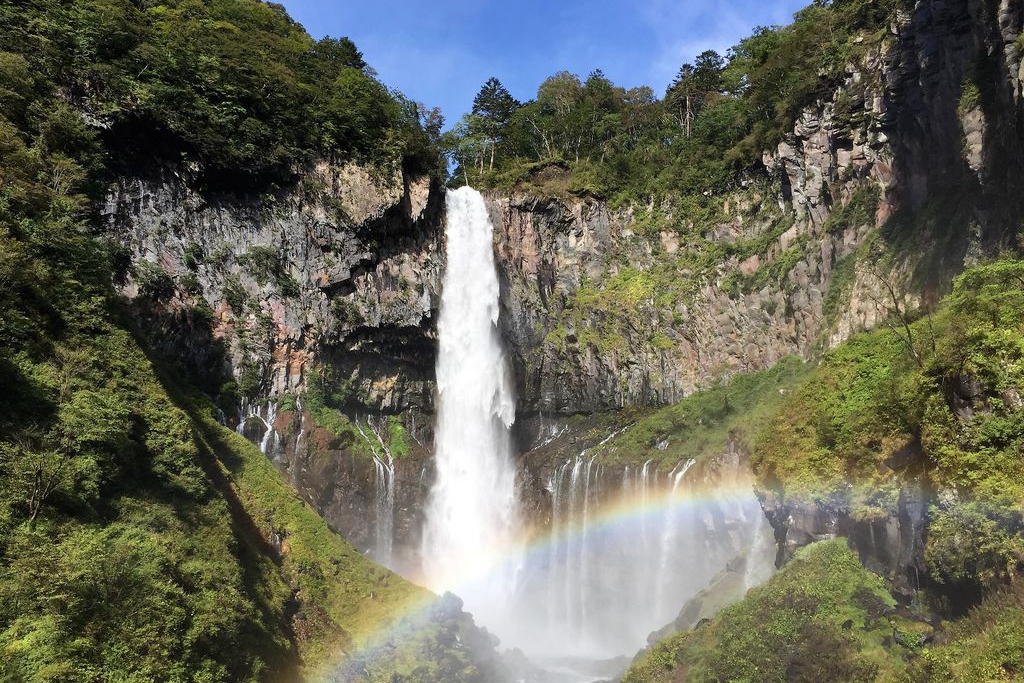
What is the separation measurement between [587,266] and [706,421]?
12.8m

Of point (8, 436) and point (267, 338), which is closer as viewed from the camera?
point (8, 436)

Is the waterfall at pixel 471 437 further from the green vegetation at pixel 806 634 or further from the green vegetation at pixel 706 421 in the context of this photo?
the green vegetation at pixel 806 634

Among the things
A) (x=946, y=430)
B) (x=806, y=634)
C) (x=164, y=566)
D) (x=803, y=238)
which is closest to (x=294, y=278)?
(x=164, y=566)

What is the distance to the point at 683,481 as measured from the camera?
22328mm

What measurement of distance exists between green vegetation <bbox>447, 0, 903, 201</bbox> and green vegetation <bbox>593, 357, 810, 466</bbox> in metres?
11.7

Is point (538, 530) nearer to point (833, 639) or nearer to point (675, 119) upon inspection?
point (833, 639)

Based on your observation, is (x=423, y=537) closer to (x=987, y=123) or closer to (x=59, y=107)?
(x=59, y=107)

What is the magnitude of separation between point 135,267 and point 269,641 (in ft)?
56.3

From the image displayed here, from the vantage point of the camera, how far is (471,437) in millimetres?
30922

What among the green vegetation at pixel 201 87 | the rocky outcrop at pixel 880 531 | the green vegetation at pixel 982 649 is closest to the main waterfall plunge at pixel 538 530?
the rocky outcrop at pixel 880 531

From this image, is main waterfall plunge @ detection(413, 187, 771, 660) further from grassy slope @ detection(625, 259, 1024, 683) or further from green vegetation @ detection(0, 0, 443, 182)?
green vegetation @ detection(0, 0, 443, 182)

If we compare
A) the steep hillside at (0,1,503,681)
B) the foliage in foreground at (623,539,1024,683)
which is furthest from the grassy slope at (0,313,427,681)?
the foliage in foreground at (623,539,1024,683)

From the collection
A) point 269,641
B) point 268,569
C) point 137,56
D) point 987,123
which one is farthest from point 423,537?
point 987,123

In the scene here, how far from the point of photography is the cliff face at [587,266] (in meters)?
18.7
